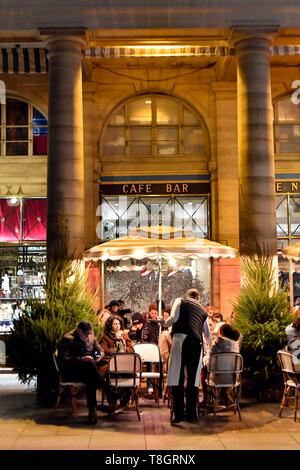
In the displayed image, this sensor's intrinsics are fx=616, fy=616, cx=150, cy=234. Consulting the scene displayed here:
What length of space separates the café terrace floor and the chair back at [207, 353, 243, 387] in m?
0.54

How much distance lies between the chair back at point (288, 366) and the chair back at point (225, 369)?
0.61 m

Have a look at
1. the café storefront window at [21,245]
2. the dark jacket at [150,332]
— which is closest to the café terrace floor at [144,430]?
the dark jacket at [150,332]

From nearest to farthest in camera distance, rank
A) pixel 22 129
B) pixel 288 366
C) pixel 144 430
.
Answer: pixel 144 430
pixel 288 366
pixel 22 129

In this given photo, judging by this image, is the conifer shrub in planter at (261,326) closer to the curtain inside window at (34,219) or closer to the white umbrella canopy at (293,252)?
the white umbrella canopy at (293,252)

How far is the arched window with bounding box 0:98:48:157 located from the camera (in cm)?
1647

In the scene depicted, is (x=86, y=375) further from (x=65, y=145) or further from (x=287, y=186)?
(x=287, y=186)

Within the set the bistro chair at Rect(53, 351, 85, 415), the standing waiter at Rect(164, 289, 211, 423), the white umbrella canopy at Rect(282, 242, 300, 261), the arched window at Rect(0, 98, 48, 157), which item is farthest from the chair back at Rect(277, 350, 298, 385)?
the arched window at Rect(0, 98, 48, 157)

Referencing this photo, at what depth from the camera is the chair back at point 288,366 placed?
28.6ft

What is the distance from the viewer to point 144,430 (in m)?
8.30

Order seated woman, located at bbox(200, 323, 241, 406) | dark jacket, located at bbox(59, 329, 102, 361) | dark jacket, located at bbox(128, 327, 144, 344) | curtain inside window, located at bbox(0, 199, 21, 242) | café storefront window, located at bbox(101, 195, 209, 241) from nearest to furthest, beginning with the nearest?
dark jacket, located at bbox(59, 329, 102, 361)
seated woman, located at bbox(200, 323, 241, 406)
dark jacket, located at bbox(128, 327, 144, 344)
curtain inside window, located at bbox(0, 199, 21, 242)
café storefront window, located at bbox(101, 195, 209, 241)

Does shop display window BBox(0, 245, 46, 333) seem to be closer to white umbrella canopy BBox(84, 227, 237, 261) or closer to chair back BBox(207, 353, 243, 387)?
white umbrella canopy BBox(84, 227, 237, 261)

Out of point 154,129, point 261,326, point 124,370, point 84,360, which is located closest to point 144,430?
point 124,370

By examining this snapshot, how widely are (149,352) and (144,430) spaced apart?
191 centimetres
